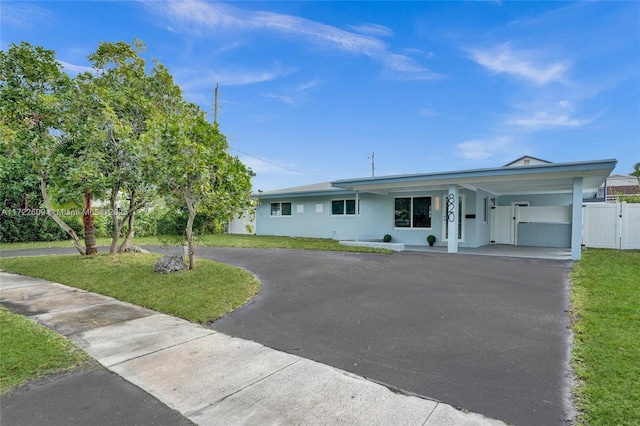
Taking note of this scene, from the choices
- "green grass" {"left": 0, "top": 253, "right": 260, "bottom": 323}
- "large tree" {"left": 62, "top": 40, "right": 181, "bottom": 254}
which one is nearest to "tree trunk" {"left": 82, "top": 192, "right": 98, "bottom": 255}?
"green grass" {"left": 0, "top": 253, "right": 260, "bottom": 323}

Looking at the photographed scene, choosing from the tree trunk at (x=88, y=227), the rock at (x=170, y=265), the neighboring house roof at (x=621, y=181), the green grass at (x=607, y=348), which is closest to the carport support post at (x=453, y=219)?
the green grass at (x=607, y=348)

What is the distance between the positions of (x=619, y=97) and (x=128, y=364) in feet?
65.4

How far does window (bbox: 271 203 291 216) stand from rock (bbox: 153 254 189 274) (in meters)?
11.3

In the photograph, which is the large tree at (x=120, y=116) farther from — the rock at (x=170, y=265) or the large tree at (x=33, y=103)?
the rock at (x=170, y=265)

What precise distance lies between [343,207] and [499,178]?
25.6ft

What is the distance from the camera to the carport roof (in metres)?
9.11

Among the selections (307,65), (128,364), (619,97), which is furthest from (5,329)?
(619,97)

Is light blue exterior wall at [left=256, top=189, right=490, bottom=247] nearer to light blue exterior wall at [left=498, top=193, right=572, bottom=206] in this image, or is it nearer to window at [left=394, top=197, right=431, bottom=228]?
window at [left=394, top=197, right=431, bottom=228]

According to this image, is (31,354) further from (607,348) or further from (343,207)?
(343,207)

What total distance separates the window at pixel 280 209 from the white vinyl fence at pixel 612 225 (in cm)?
1380

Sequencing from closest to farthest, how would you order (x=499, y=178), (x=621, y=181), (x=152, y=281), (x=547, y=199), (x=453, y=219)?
1. (x=152, y=281)
2. (x=499, y=178)
3. (x=453, y=219)
4. (x=547, y=199)
5. (x=621, y=181)

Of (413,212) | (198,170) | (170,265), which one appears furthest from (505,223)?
(170,265)

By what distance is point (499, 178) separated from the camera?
413 inches

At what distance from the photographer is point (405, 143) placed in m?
22.5
